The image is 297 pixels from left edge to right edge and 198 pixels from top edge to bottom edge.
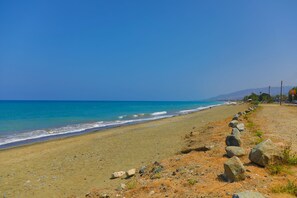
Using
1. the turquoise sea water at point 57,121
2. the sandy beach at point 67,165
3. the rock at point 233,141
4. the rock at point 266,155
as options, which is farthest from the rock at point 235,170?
the turquoise sea water at point 57,121

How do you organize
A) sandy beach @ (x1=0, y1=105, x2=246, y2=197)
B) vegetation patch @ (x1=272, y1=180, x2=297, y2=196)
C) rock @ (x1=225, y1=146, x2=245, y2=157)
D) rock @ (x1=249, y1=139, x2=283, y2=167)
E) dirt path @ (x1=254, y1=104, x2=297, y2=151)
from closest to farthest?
1. vegetation patch @ (x1=272, y1=180, x2=297, y2=196)
2. rock @ (x1=249, y1=139, x2=283, y2=167)
3. rock @ (x1=225, y1=146, x2=245, y2=157)
4. sandy beach @ (x1=0, y1=105, x2=246, y2=197)
5. dirt path @ (x1=254, y1=104, x2=297, y2=151)

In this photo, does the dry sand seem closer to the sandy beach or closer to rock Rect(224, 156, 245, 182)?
rock Rect(224, 156, 245, 182)

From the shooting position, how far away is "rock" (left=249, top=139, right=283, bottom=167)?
6941 millimetres

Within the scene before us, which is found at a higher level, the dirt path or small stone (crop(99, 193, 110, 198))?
the dirt path

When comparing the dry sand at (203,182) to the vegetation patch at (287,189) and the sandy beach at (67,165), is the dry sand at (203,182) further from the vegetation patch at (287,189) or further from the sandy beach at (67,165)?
the sandy beach at (67,165)

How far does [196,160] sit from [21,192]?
5.55 m

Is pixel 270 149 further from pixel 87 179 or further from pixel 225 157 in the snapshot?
pixel 87 179

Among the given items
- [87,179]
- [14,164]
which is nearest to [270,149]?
[87,179]

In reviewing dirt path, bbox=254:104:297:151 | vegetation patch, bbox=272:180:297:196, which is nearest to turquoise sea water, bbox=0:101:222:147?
dirt path, bbox=254:104:297:151

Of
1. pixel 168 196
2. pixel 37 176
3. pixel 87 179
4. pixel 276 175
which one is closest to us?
pixel 168 196

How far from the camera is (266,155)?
6.94 meters

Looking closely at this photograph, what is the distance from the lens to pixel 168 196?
5.88 metres

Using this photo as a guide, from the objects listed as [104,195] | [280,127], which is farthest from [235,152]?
[280,127]

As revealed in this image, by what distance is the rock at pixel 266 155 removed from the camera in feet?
22.8
